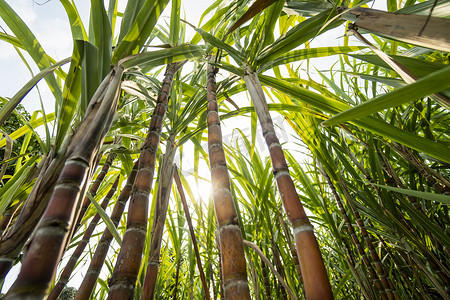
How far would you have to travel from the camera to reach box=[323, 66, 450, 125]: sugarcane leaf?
0.77 ft

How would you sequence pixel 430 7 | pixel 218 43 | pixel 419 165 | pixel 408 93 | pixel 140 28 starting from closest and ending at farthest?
pixel 408 93, pixel 430 7, pixel 140 28, pixel 218 43, pixel 419 165

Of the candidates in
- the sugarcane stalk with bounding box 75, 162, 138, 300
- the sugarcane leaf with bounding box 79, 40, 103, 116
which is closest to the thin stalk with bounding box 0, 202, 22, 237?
the sugarcane stalk with bounding box 75, 162, 138, 300

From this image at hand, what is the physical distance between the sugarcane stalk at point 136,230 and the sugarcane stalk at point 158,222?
19 cm

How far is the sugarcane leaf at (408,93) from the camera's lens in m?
0.24

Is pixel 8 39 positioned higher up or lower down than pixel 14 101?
higher up

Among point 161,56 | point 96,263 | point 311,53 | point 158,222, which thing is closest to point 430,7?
point 311,53

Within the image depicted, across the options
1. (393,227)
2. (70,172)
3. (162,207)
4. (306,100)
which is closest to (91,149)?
(70,172)

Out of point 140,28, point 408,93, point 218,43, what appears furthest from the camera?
point 218,43

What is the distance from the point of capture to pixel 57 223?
1.06 feet

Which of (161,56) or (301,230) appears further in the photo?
(161,56)

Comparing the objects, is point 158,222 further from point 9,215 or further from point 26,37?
point 26,37

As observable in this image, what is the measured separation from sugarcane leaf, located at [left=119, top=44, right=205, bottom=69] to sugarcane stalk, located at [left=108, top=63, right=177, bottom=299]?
0.56 ft

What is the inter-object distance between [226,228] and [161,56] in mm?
577

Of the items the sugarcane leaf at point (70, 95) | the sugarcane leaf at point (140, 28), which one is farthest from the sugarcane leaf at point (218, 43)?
the sugarcane leaf at point (70, 95)
